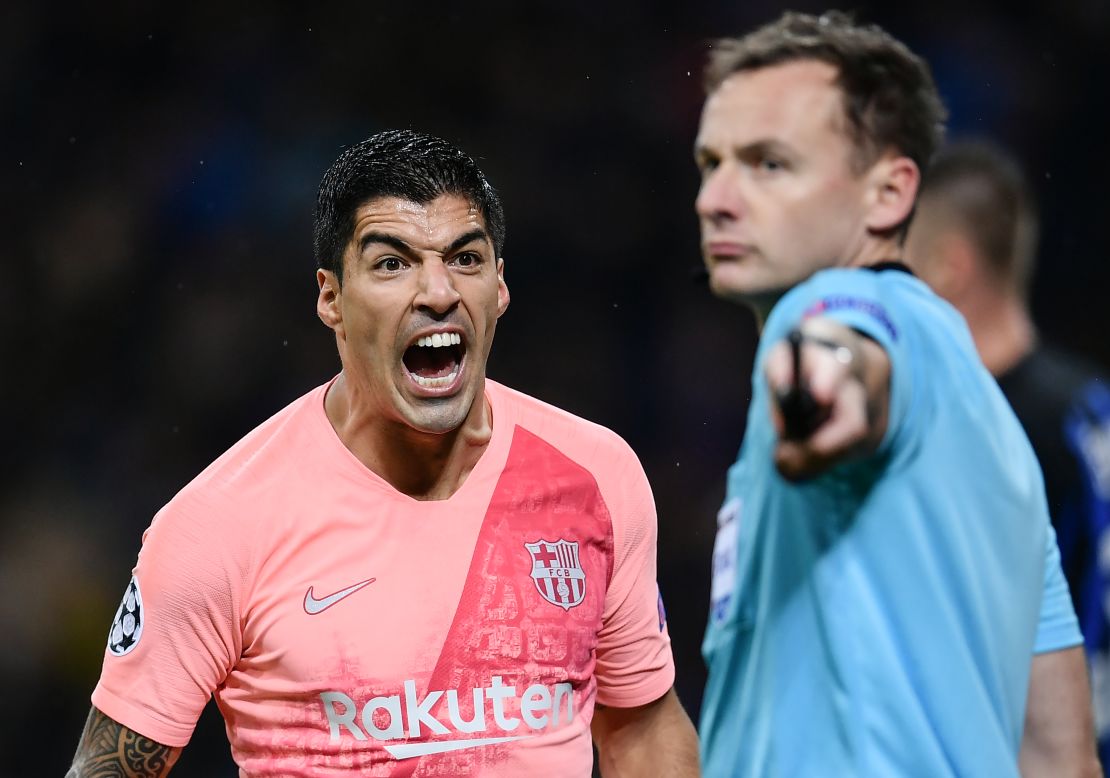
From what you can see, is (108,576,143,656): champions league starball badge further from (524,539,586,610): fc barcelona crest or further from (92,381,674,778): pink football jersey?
(524,539,586,610): fc barcelona crest

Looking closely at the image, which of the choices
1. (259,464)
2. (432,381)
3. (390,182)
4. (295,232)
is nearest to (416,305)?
(432,381)

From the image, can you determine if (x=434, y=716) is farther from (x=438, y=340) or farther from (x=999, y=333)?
(x=999, y=333)

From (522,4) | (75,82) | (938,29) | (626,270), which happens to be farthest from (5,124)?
(938,29)

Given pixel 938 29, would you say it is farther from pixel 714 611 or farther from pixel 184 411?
pixel 714 611

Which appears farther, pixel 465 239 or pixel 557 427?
pixel 557 427

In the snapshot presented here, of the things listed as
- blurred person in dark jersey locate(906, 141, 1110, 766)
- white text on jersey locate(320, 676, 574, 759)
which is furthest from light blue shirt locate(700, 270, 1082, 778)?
blurred person in dark jersey locate(906, 141, 1110, 766)

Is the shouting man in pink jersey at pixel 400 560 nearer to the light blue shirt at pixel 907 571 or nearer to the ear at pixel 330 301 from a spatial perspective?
the ear at pixel 330 301

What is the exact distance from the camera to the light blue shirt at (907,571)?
5.34 feet

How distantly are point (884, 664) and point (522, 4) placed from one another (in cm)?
436

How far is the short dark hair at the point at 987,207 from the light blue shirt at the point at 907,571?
6.70 feet

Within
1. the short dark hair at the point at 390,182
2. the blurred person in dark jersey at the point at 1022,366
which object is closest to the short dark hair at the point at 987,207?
the blurred person in dark jersey at the point at 1022,366

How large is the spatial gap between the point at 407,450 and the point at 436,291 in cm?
33

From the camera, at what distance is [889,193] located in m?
1.82

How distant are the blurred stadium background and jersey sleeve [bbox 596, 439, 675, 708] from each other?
1.94 m
